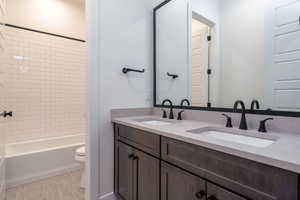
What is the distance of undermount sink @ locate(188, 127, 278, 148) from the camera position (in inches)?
38.7

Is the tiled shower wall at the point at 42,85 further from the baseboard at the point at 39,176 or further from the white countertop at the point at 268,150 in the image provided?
the white countertop at the point at 268,150

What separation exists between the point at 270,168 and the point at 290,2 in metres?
1.08

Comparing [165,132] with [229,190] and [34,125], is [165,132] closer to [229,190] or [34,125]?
[229,190]

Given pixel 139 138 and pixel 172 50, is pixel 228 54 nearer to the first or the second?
pixel 172 50

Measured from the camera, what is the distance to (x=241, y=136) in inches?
43.3

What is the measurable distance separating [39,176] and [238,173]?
231cm

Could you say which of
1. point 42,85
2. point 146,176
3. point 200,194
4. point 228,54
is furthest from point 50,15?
point 200,194

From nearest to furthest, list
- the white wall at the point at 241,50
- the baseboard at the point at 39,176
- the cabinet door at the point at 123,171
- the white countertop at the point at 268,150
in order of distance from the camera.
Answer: the white countertop at the point at 268,150, the white wall at the point at 241,50, the cabinet door at the point at 123,171, the baseboard at the point at 39,176

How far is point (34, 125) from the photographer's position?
8.48ft

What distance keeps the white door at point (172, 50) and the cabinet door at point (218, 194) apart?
103 cm

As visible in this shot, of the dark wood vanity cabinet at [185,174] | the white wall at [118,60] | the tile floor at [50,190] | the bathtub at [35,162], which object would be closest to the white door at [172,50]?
the white wall at [118,60]

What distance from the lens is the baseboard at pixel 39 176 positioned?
6.42ft

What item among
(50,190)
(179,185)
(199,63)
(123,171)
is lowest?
(50,190)

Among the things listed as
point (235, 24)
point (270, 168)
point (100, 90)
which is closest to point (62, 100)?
point (100, 90)
